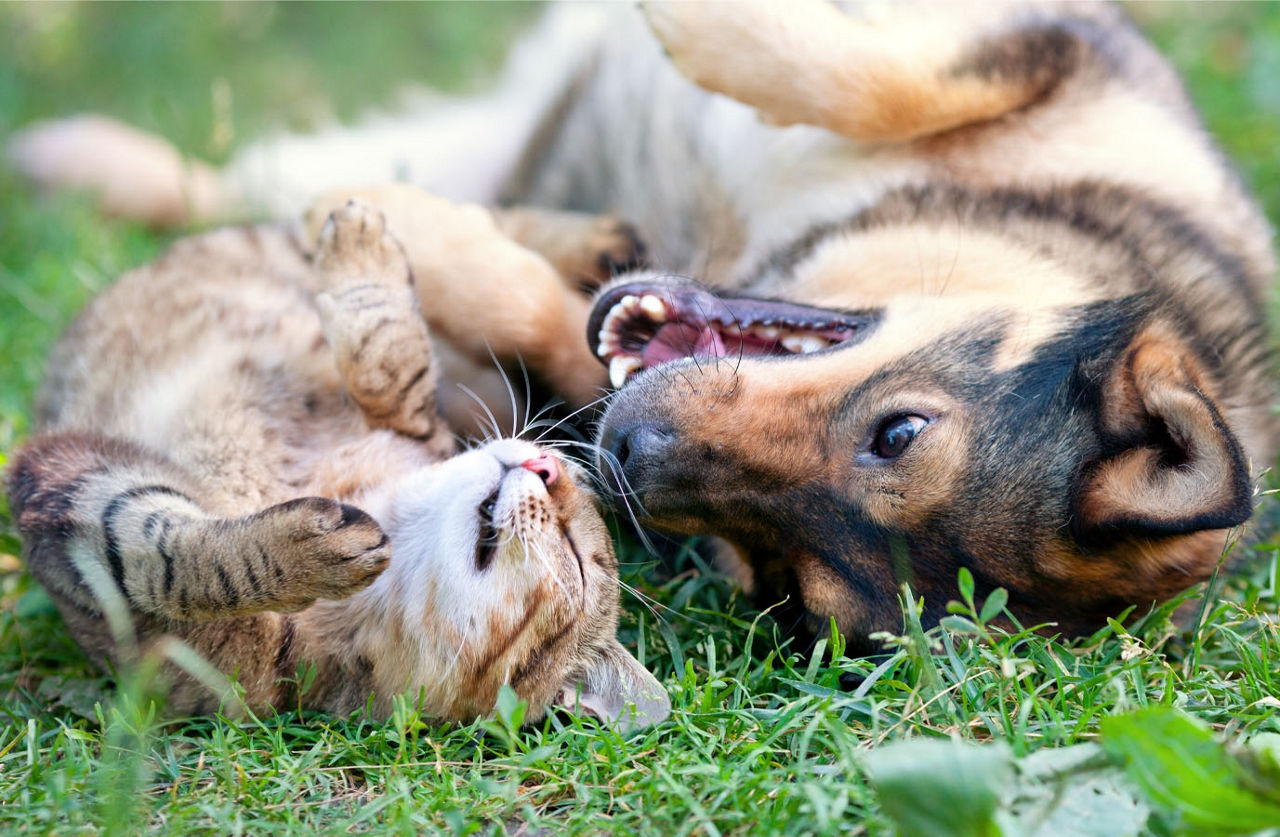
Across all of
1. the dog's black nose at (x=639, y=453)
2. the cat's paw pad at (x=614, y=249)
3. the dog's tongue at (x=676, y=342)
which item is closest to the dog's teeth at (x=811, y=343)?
the dog's tongue at (x=676, y=342)

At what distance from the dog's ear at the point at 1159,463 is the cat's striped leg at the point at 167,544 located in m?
1.81

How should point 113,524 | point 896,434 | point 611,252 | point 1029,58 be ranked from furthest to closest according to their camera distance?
point 611,252 < point 1029,58 < point 896,434 < point 113,524

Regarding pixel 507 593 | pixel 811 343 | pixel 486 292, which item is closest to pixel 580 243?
pixel 486 292

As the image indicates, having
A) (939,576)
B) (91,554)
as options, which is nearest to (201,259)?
(91,554)

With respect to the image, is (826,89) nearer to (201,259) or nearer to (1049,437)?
(1049,437)

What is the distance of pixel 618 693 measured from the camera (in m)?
2.90

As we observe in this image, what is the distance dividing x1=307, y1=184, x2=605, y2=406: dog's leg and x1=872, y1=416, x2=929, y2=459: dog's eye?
44.7 inches

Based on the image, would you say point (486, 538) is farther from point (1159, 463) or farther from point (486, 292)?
point (1159, 463)

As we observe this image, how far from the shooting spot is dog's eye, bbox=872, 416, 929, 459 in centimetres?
292

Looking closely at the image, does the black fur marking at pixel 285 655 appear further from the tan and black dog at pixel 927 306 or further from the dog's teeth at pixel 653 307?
the dog's teeth at pixel 653 307

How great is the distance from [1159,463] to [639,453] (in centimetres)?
132

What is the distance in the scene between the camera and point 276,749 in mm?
2727

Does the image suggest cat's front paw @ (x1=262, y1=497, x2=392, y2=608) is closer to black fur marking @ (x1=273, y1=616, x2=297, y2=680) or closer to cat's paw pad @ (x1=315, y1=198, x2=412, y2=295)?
black fur marking @ (x1=273, y1=616, x2=297, y2=680)

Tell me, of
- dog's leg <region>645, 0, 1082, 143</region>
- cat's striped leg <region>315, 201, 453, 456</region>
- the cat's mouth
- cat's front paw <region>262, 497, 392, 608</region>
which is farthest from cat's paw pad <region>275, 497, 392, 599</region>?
dog's leg <region>645, 0, 1082, 143</region>
